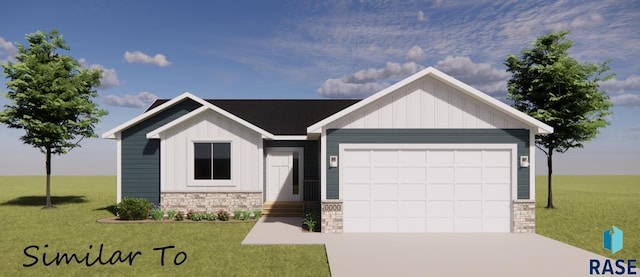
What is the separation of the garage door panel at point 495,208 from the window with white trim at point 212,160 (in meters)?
9.64

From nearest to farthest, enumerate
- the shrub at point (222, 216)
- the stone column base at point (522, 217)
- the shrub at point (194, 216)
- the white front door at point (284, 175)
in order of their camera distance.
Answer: the stone column base at point (522, 217), the shrub at point (222, 216), the shrub at point (194, 216), the white front door at point (284, 175)

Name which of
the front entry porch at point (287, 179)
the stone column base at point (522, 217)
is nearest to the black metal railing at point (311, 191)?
the front entry porch at point (287, 179)

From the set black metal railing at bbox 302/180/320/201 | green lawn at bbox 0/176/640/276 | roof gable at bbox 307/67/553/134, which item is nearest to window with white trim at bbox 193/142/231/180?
green lawn at bbox 0/176/640/276

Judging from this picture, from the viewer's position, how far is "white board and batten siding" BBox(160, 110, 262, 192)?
15.9 m

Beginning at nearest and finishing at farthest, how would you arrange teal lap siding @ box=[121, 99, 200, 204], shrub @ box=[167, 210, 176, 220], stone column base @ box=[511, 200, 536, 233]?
1. stone column base @ box=[511, 200, 536, 233]
2. shrub @ box=[167, 210, 176, 220]
3. teal lap siding @ box=[121, 99, 200, 204]

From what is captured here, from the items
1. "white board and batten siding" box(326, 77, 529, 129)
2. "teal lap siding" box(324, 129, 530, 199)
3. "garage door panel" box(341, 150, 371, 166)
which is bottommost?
"garage door panel" box(341, 150, 371, 166)

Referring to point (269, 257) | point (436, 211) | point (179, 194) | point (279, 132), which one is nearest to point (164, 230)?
point (179, 194)

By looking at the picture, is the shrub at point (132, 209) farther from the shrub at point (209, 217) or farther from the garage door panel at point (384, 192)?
the garage door panel at point (384, 192)

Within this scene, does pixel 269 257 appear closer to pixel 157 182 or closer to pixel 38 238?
pixel 38 238

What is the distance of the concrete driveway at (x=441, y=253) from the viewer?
27.5 feet

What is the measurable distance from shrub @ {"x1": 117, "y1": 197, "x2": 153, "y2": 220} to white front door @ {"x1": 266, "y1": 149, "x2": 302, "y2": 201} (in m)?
5.18

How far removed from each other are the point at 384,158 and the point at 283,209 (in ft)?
19.8

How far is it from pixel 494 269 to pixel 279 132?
1180cm

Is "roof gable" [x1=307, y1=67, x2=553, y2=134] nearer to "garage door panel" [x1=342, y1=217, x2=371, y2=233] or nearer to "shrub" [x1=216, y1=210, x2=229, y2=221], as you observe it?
"garage door panel" [x1=342, y1=217, x2=371, y2=233]
